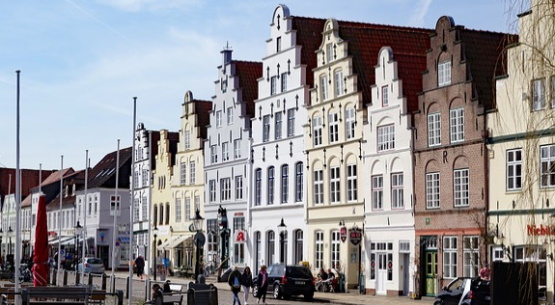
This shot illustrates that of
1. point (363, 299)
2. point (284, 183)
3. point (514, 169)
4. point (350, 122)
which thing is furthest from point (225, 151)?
point (514, 169)

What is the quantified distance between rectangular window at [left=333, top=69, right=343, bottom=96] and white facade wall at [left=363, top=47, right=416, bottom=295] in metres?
3.65

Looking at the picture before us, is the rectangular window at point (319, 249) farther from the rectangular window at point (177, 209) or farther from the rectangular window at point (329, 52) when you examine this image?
the rectangular window at point (177, 209)

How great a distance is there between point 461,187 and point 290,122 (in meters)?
17.7

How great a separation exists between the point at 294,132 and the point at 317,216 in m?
5.88

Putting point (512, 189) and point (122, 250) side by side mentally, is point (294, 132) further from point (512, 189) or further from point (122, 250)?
point (122, 250)

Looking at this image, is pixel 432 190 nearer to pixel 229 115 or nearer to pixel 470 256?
pixel 470 256

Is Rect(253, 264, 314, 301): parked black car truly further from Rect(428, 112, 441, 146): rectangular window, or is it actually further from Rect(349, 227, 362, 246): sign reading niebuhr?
Rect(428, 112, 441, 146): rectangular window

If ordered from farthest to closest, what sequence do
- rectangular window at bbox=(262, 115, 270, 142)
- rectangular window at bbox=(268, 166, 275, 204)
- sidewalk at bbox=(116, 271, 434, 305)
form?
1. rectangular window at bbox=(262, 115, 270, 142)
2. rectangular window at bbox=(268, 166, 275, 204)
3. sidewalk at bbox=(116, 271, 434, 305)

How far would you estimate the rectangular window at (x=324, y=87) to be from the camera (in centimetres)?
5567

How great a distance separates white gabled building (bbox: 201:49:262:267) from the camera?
219ft

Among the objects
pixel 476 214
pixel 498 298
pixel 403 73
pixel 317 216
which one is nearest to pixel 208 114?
pixel 317 216

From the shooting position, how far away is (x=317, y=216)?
56.1 metres

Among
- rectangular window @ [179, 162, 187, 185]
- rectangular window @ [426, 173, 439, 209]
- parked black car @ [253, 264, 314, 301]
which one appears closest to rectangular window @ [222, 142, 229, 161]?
rectangular window @ [179, 162, 187, 185]

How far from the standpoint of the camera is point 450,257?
44.4 meters
